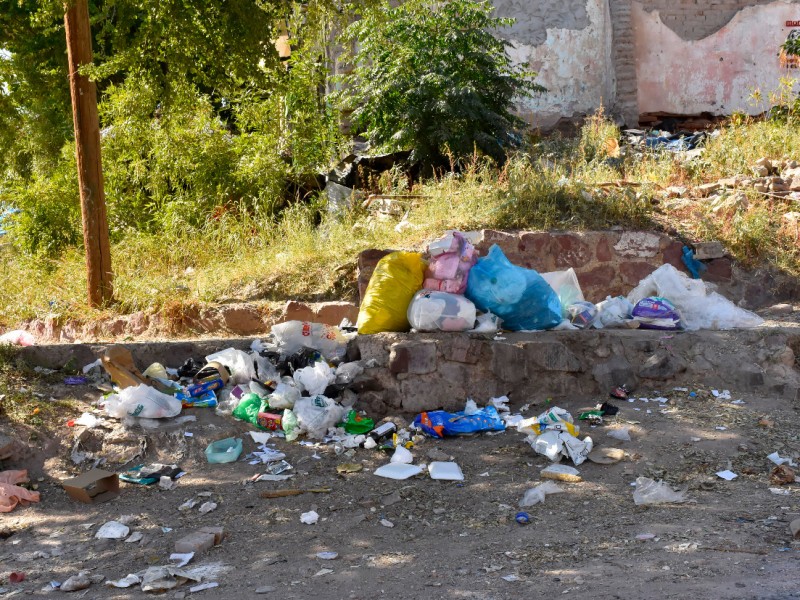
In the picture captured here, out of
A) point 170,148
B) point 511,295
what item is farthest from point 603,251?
point 170,148


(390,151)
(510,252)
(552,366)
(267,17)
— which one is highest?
(267,17)

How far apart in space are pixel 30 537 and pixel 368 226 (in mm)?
4638

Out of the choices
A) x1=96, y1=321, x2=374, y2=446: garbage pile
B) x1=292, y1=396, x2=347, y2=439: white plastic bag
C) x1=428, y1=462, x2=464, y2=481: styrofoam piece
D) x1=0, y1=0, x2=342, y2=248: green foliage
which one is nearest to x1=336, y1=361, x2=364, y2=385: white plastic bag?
x1=96, y1=321, x2=374, y2=446: garbage pile

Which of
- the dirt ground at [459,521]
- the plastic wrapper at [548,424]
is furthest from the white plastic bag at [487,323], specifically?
the plastic wrapper at [548,424]

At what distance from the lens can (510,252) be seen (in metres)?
6.79

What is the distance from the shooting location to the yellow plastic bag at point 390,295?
17.5 ft

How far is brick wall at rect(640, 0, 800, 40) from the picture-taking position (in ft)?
41.1

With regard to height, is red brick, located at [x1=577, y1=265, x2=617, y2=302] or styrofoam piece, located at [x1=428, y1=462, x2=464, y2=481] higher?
red brick, located at [x1=577, y1=265, x2=617, y2=302]

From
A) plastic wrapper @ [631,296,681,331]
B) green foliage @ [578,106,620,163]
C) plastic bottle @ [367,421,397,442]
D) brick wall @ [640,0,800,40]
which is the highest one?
brick wall @ [640,0,800,40]

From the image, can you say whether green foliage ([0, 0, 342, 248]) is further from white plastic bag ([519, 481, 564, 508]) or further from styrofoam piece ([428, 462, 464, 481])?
white plastic bag ([519, 481, 564, 508])

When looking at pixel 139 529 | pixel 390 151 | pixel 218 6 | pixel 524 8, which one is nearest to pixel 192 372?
pixel 139 529

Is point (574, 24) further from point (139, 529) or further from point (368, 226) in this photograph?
point (139, 529)

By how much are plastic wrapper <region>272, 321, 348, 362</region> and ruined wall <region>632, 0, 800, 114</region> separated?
894cm

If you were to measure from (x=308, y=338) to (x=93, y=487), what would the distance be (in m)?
1.77
